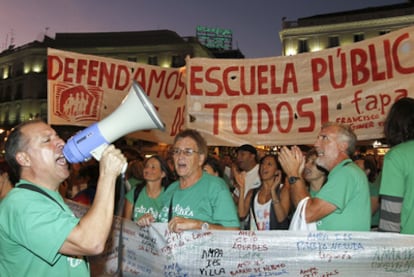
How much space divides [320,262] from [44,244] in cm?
188

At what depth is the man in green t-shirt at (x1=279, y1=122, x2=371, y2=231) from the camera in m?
2.82

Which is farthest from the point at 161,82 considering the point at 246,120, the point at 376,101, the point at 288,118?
the point at 376,101

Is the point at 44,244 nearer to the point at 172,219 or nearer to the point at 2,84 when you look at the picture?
the point at 172,219

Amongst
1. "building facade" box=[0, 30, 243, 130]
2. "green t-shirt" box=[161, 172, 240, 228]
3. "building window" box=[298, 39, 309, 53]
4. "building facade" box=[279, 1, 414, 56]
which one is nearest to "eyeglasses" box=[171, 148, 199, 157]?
"green t-shirt" box=[161, 172, 240, 228]

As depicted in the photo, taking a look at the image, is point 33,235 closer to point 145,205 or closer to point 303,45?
point 145,205

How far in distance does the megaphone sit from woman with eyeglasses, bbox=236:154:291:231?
242 centimetres

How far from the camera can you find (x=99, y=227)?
1.85 meters

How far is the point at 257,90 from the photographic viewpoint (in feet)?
18.5

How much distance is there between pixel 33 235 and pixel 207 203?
161 centimetres

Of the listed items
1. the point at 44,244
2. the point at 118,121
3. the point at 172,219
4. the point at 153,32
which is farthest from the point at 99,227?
the point at 153,32

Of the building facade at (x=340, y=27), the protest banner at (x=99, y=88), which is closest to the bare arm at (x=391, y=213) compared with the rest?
the protest banner at (x=99, y=88)

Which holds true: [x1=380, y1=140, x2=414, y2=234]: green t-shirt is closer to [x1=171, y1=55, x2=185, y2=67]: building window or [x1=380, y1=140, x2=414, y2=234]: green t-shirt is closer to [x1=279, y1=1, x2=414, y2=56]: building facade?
[x1=279, y1=1, x2=414, y2=56]: building facade

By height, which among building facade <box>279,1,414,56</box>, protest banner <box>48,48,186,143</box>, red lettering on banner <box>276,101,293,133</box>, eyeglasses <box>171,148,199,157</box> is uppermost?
building facade <box>279,1,414,56</box>

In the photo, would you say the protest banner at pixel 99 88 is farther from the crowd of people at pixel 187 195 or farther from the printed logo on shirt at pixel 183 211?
the printed logo on shirt at pixel 183 211
